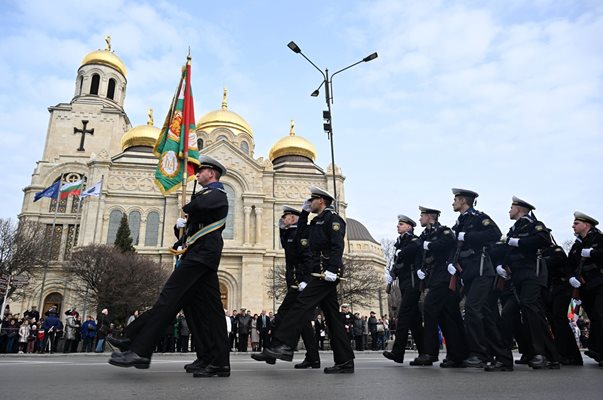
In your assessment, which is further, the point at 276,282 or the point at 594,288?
the point at 276,282

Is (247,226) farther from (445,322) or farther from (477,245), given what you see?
(477,245)

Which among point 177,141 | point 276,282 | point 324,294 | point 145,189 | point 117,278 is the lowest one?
point 324,294

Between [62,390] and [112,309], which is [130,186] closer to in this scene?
[112,309]

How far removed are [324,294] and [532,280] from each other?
2.82 meters

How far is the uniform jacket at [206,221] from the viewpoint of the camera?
4.95 m

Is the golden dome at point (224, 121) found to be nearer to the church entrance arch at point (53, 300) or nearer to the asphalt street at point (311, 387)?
the church entrance arch at point (53, 300)

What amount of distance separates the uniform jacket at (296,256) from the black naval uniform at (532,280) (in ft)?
8.83

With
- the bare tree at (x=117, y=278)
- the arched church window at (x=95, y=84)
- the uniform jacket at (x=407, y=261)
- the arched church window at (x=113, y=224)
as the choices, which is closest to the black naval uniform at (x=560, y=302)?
the uniform jacket at (x=407, y=261)

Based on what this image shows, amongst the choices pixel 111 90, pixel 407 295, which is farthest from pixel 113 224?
pixel 407 295

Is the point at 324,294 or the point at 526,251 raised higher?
the point at 526,251

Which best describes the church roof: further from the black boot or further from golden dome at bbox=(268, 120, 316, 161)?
the black boot

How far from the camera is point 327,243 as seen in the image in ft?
19.6

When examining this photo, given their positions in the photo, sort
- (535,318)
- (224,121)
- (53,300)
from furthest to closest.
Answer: (224,121) → (53,300) → (535,318)

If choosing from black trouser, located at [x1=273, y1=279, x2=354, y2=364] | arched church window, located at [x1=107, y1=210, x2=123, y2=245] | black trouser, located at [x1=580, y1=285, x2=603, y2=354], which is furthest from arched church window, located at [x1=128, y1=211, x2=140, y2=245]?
black trouser, located at [x1=580, y1=285, x2=603, y2=354]
